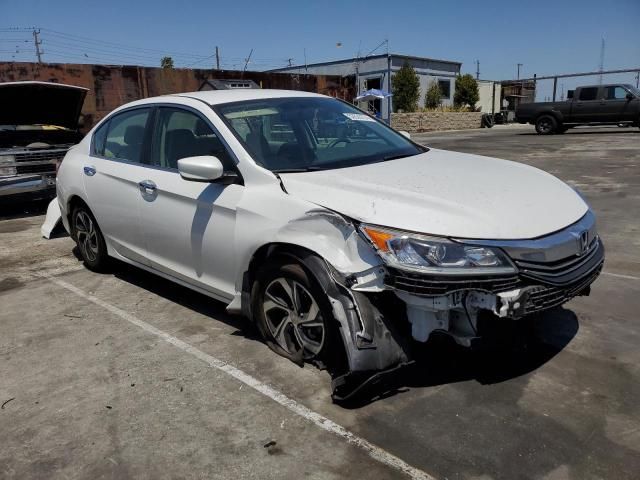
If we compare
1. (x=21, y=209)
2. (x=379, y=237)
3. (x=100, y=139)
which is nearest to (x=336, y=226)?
(x=379, y=237)

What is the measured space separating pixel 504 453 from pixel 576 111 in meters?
22.7

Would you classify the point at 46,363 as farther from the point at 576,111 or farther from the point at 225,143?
the point at 576,111

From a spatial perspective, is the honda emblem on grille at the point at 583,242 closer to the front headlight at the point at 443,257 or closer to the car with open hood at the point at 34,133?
the front headlight at the point at 443,257

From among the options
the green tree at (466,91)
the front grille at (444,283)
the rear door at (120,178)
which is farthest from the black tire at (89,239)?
the green tree at (466,91)

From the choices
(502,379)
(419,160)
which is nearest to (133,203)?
(419,160)

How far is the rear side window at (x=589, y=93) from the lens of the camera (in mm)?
21688

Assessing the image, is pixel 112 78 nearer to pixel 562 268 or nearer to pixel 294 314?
pixel 294 314

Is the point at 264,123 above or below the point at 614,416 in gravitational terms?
above

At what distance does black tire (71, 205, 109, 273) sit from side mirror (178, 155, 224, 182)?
1980 millimetres

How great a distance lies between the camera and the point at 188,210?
3830 mm

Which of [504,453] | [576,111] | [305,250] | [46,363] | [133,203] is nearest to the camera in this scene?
[504,453]

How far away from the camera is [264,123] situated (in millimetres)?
3875

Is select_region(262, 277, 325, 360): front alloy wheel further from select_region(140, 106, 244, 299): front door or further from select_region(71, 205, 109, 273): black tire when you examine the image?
select_region(71, 205, 109, 273): black tire

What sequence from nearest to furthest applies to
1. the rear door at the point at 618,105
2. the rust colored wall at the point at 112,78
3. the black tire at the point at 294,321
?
the black tire at the point at 294,321 < the rust colored wall at the point at 112,78 < the rear door at the point at 618,105
